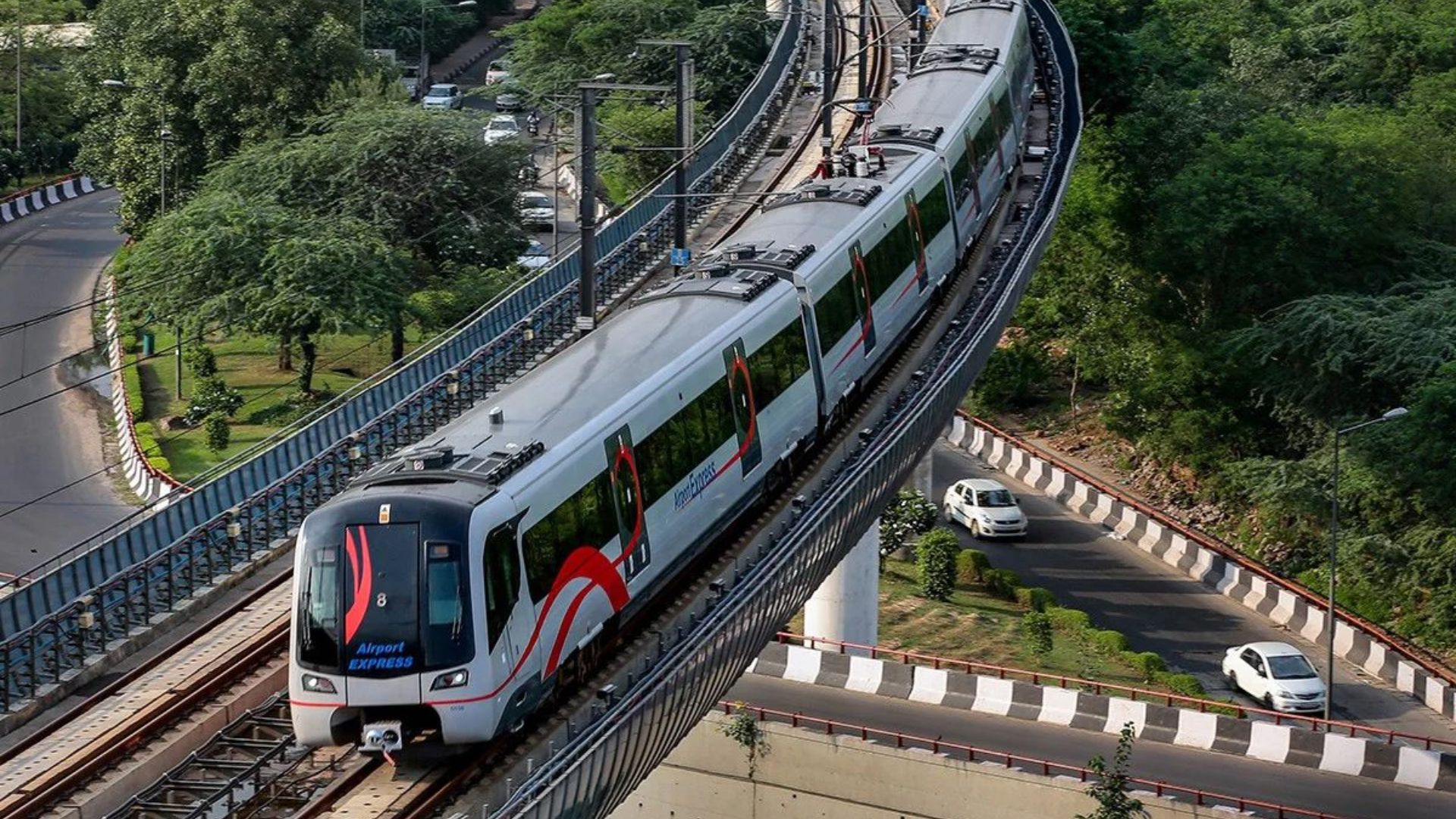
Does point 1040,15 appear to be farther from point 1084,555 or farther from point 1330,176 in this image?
point 1084,555

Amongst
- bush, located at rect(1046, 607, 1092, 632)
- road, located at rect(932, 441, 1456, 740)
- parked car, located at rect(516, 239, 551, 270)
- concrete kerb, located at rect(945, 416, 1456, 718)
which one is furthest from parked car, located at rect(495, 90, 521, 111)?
bush, located at rect(1046, 607, 1092, 632)

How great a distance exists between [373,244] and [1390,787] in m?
29.2

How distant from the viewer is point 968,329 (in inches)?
1499

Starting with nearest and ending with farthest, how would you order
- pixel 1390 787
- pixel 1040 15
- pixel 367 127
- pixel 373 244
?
1. pixel 1390 787
2. pixel 373 244
3. pixel 367 127
4. pixel 1040 15

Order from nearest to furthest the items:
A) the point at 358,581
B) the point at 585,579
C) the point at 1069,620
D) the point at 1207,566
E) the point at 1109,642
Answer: the point at 358,581, the point at 585,579, the point at 1109,642, the point at 1069,620, the point at 1207,566

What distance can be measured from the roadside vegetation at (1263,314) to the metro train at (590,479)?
54.1 feet

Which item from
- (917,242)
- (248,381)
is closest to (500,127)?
(248,381)

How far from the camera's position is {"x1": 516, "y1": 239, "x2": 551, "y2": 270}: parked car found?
2443 inches

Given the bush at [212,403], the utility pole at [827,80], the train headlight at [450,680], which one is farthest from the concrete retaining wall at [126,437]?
the train headlight at [450,680]

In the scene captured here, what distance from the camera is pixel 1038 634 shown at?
→ 147 feet

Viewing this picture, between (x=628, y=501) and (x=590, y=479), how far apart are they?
1080mm

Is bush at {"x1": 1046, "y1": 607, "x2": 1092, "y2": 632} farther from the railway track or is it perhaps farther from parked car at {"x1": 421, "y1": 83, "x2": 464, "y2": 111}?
parked car at {"x1": 421, "y1": 83, "x2": 464, "y2": 111}

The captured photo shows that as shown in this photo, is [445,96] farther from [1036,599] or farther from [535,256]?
[1036,599]

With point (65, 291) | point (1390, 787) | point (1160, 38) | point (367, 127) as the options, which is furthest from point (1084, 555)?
point (65, 291)
